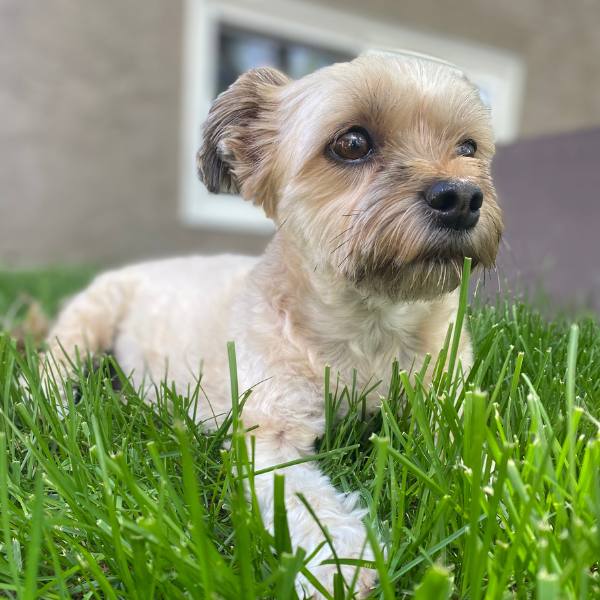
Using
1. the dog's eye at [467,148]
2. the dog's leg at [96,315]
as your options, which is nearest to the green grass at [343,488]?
the dog's eye at [467,148]

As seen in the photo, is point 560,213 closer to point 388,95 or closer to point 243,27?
point 388,95

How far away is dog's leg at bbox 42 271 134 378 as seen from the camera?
2451 millimetres

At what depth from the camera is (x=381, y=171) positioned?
4.73 ft

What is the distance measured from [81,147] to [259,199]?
17.9 feet

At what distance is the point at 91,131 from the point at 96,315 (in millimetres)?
4610

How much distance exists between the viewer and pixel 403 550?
96 centimetres

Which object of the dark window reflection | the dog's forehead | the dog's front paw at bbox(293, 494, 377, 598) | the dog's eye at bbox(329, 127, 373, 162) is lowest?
the dog's front paw at bbox(293, 494, 377, 598)

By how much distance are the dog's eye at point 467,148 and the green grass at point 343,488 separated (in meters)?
0.46

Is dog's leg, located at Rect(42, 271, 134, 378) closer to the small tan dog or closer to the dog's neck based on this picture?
the small tan dog

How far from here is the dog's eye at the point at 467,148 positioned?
5.21 feet

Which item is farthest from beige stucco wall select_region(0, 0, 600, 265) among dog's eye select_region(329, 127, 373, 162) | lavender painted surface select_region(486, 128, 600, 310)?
dog's eye select_region(329, 127, 373, 162)

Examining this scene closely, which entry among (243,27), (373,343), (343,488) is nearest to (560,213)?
(373,343)

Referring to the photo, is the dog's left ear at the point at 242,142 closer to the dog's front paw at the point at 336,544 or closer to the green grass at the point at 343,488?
the green grass at the point at 343,488

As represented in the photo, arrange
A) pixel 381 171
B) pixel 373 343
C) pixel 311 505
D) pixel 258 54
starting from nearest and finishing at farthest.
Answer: pixel 311 505 → pixel 381 171 → pixel 373 343 → pixel 258 54
